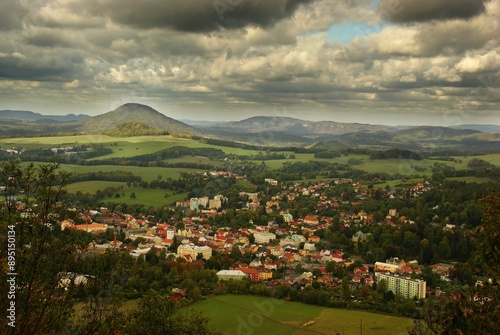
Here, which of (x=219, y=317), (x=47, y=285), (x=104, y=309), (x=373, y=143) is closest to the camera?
(x=47, y=285)

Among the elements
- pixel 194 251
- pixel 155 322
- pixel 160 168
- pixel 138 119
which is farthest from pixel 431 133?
pixel 155 322

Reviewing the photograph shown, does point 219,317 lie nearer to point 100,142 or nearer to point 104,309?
point 104,309

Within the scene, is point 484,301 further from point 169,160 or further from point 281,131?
point 281,131

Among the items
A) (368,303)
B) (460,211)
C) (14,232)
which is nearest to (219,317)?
(368,303)

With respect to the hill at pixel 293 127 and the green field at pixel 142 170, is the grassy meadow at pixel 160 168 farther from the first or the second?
the hill at pixel 293 127

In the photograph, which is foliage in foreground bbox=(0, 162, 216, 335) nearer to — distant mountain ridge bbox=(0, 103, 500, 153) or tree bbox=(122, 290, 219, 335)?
tree bbox=(122, 290, 219, 335)

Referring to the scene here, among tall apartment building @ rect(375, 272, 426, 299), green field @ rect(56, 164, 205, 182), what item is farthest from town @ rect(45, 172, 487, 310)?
green field @ rect(56, 164, 205, 182)

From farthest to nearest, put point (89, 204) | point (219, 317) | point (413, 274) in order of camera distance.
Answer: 1. point (89, 204)
2. point (413, 274)
3. point (219, 317)

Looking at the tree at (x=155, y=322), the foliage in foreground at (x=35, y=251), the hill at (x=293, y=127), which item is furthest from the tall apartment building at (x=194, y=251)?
the hill at (x=293, y=127)
